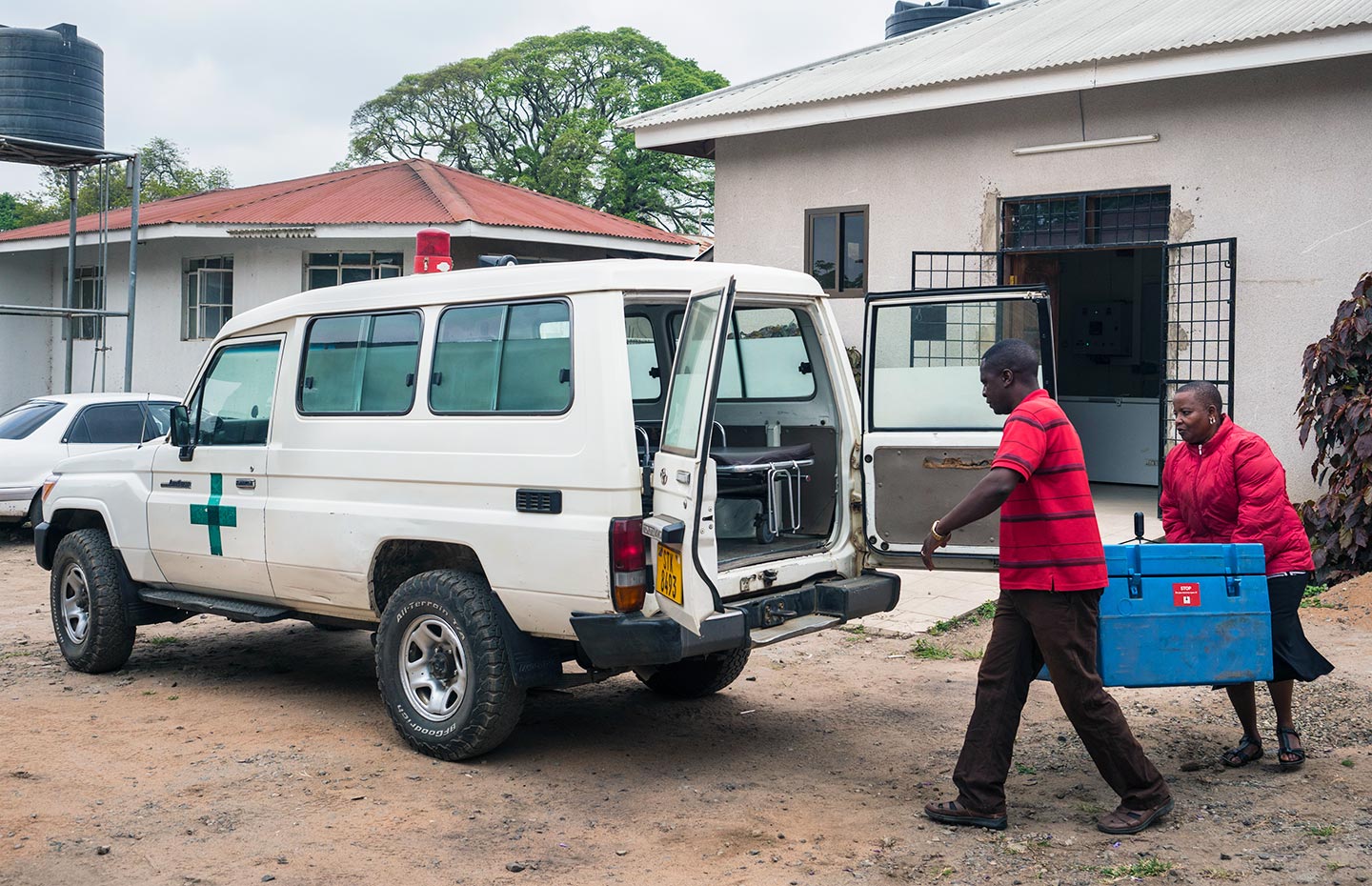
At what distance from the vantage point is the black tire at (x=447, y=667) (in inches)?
208

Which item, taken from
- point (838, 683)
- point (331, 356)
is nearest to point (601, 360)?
point (331, 356)

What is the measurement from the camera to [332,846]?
15.0ft

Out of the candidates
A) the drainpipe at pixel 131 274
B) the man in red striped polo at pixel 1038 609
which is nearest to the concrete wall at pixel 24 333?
the drainpipe at pixel 131 274

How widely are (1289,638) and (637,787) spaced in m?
2.71

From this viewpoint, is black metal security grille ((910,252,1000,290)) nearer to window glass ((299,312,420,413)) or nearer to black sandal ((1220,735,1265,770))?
window glass ((299,312,420,413))

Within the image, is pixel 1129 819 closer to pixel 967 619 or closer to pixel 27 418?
pixel 967 619

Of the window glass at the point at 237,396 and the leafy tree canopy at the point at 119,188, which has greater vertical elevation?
the leafy tree canopy at the point at 119,188

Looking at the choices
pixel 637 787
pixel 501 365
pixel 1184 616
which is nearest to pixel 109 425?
pixel 501 365

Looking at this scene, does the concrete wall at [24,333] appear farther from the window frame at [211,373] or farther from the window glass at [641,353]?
the window glass at [641,353]

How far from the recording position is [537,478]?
16.9 feet

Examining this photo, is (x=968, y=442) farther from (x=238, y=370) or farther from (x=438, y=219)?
(x=438, y=219)

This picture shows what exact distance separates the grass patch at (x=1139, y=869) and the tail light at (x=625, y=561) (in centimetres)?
193

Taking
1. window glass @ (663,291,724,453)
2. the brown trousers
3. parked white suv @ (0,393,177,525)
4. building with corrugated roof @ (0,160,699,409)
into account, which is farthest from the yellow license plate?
building with corrugated roof @ (0,160,699,409)

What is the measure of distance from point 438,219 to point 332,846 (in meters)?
12.1
